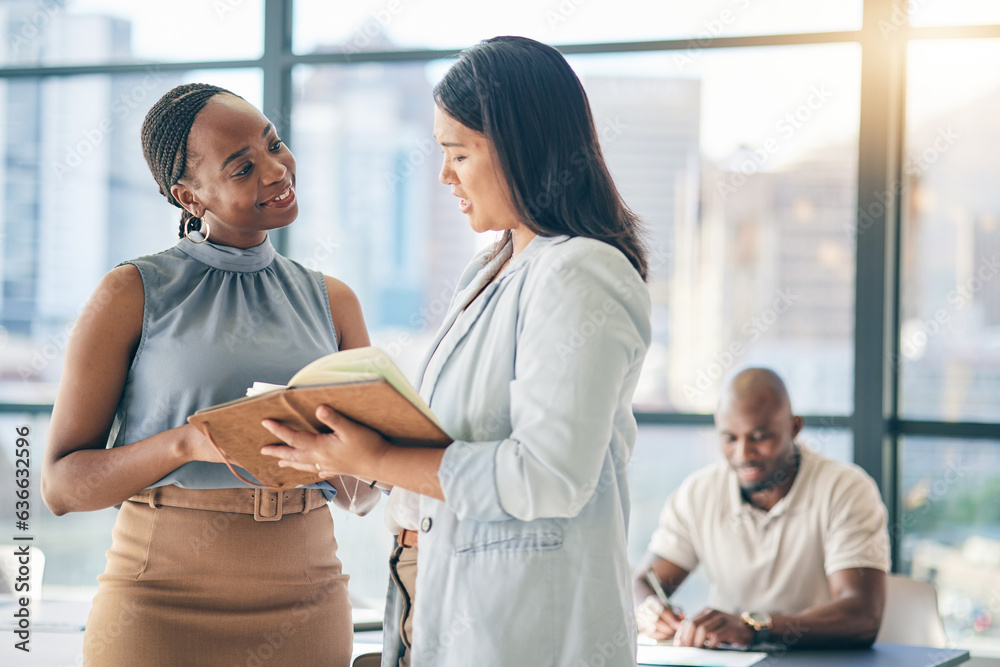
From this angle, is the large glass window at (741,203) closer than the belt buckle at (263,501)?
No

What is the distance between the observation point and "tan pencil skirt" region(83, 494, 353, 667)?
136 centimetres

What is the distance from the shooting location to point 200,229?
1608 mm

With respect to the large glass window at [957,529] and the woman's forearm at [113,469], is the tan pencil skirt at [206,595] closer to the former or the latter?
the woman's forearm at [113,469]

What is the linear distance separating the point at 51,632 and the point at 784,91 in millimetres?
3278

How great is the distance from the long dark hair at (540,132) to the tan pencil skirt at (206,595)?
659 millimetres

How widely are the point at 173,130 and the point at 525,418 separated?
2.85 feet

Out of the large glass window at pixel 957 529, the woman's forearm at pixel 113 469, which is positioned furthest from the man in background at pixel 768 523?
the woman's forearm at pixel 113 469

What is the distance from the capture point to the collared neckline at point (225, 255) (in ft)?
5.08

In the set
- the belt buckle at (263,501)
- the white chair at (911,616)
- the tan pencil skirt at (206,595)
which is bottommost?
the white chair at (911,616)

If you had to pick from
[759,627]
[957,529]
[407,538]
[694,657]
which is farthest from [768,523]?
[407,538]

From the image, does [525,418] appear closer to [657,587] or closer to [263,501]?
[263,501]

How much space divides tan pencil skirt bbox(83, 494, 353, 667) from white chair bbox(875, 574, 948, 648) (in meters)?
2.00

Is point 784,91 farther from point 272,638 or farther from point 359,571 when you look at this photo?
point 272,638

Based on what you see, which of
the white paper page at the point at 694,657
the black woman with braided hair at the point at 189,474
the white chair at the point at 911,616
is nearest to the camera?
the black woman with braided hair at the point at 189,474
